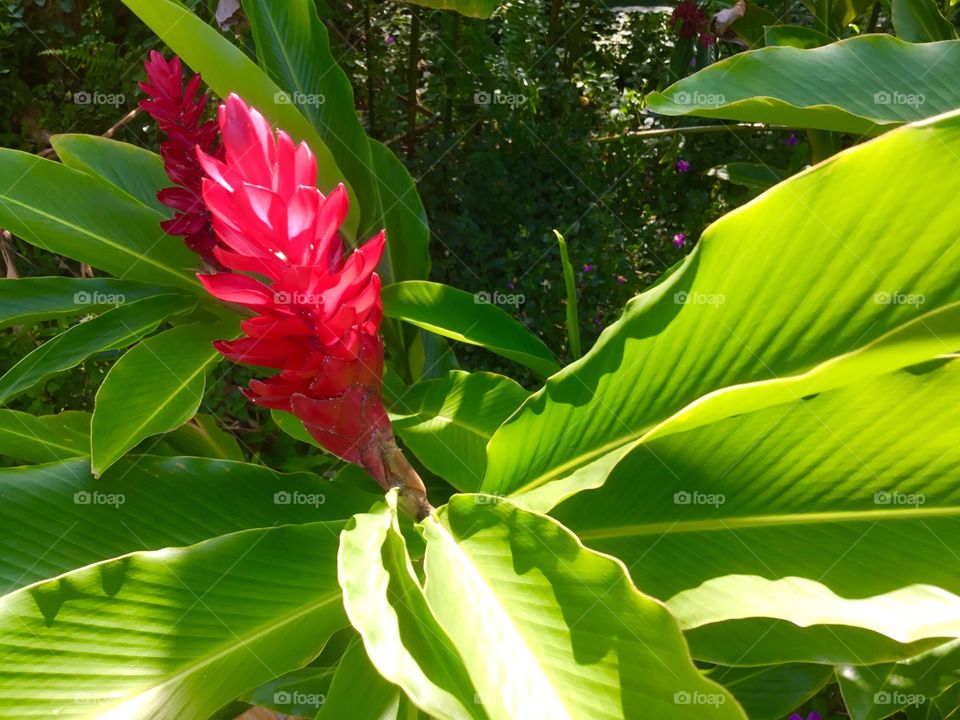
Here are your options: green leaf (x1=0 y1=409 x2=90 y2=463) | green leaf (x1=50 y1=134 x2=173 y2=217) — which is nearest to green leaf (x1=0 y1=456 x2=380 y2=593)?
green leaf (x1=0 y1=409 x2=90 y2=463)

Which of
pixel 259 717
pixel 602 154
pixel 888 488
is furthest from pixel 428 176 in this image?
pixel 888 488

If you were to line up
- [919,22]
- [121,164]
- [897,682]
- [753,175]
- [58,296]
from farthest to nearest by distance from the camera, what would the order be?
[753,175]
[919,22]
[121,164]
[58,296]
[897,682]

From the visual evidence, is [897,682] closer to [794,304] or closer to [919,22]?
[794,304]

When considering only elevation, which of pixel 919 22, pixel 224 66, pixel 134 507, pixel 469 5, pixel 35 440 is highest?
pixel 469 5

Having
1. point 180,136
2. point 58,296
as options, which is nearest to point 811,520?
point 180,136

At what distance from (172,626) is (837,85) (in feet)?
2.93

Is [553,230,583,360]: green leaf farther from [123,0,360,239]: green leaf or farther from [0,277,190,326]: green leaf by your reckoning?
[0,277,190,326]: green leaf

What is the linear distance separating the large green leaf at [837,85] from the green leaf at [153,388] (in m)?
0.67

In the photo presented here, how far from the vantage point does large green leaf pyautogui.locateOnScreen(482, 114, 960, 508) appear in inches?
20.8

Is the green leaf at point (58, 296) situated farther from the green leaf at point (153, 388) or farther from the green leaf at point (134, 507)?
the green leaf at point (134, 507)

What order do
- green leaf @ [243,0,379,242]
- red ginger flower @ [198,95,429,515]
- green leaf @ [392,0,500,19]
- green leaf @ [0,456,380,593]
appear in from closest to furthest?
red ginger flower @ [198,95,429,515] < green leaf @ [0,456,380,593] < green leaf @ [243,0,379,242] < green leaf @ [392,0,500,19]

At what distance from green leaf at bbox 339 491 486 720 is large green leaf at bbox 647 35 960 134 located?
1.74 ft

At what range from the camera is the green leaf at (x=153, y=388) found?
36.6 inches

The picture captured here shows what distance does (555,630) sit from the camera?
23.0 inches
